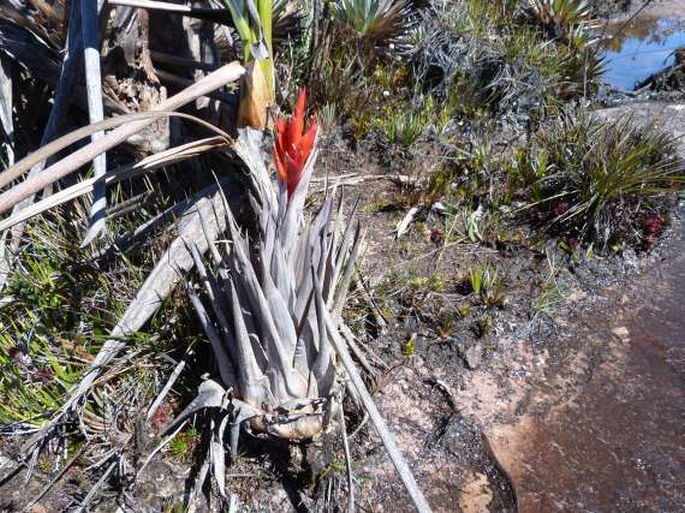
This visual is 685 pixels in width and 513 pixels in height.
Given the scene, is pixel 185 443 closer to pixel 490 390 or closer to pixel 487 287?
pixel 490 390

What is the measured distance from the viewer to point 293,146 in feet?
6.06

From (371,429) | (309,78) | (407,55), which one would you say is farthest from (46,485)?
(407,55)

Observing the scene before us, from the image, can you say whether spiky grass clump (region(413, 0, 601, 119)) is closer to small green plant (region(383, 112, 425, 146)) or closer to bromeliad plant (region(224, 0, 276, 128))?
small green plant (region(383, 112, 425, 146))

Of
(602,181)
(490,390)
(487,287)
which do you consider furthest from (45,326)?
(602,181)

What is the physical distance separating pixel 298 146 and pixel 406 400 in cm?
140

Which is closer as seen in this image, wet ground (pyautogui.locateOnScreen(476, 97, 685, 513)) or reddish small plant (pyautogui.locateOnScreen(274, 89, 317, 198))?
reddish small plant (pyautogui.locateOnScreen(274, 89, 317, 198))

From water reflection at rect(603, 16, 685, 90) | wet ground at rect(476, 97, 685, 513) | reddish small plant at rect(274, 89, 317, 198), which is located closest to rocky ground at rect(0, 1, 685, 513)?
wet ground at rect(476, 97, 685, 513)

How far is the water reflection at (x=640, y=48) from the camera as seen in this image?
19.4ft

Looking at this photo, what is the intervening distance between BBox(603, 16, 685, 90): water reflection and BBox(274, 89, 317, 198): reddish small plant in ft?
15.2

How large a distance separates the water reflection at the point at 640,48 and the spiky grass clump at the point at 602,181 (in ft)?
6.52

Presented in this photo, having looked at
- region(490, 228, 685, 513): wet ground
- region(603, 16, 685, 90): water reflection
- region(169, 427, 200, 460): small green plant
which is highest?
region(603, 16, 685, 90): water reflection

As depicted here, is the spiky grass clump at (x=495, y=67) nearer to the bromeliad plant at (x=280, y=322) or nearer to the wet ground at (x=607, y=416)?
the wet ground at (x=607, y=416)

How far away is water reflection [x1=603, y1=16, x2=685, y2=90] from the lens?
5.92 m

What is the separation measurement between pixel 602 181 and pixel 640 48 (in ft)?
13.2
